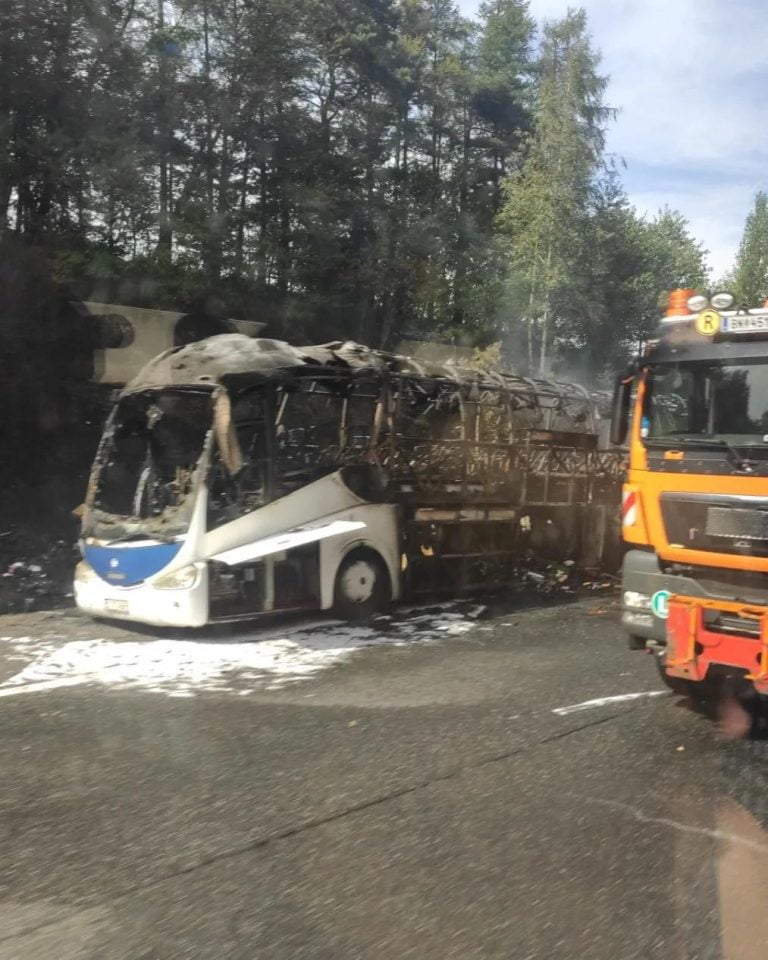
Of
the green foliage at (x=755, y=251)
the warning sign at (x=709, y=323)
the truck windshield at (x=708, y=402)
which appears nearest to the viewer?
the truck windshield at (x=708, y=402)

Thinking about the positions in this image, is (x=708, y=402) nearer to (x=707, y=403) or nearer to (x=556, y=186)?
(x=707, y=403)

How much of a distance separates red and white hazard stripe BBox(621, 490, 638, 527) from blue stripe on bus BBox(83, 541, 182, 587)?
411cm

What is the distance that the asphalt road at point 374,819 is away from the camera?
3.52 metres

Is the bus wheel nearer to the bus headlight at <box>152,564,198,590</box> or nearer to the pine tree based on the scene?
the bus headlight at <box>152,564,198,590</box>

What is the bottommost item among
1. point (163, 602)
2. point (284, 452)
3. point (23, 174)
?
point (163, 602)

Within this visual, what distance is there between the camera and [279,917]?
360 centimetres

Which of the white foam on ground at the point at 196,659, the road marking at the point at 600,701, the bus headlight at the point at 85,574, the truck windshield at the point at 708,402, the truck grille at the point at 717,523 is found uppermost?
the truck windshield at the point at 708,402

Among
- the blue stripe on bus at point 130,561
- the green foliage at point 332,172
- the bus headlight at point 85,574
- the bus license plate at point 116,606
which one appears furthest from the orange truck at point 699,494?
the green foliage at point 332,172

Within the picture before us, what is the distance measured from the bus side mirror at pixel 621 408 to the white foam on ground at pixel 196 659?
3.16 meters

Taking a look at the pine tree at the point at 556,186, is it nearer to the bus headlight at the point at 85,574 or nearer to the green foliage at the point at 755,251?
the green foliage at the point at 755,251

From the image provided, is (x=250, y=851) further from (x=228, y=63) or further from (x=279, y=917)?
(x=228, y=63)

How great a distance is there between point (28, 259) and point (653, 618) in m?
16.8

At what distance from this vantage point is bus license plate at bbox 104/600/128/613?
28.8 feet

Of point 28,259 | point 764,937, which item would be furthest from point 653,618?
point 28,259
